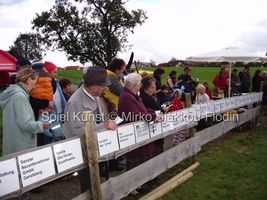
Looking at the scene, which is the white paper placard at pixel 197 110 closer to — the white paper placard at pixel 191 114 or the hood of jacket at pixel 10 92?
the white paper placard at pixel 191 114

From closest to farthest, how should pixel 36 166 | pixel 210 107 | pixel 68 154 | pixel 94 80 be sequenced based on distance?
pixel 36 166 < pixel 68 154 < pixel 94 80 < pixel 210 107

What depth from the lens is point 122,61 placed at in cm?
634

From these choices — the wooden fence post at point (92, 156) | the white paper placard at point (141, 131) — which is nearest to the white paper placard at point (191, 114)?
the white paper placard at point (141, 131)

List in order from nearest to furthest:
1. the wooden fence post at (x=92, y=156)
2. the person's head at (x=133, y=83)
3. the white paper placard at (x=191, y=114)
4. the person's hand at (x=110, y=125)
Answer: the wooden fence post at (x=92, y=156) → the person's hand at (x=110, y=125) → the person's head at (x=133, y=83) → the white paper placard at (x=191, y=114)

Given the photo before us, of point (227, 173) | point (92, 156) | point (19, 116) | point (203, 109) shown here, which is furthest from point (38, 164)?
point (203, 109)

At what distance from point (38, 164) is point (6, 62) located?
22.5m

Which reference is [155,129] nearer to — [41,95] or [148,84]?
[148,84]

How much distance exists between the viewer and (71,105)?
419 centimetres

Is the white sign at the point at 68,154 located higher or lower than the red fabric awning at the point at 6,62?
lower

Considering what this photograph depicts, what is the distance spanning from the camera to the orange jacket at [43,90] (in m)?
5.57

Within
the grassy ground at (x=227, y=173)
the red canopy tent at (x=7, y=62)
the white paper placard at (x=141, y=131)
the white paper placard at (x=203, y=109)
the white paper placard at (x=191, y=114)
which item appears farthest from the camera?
the red canopy tent at (x=7, y=62)

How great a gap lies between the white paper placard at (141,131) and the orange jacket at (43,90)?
4.98ft

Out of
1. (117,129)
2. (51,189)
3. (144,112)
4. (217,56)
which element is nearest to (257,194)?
(144,112)

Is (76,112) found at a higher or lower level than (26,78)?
lower
